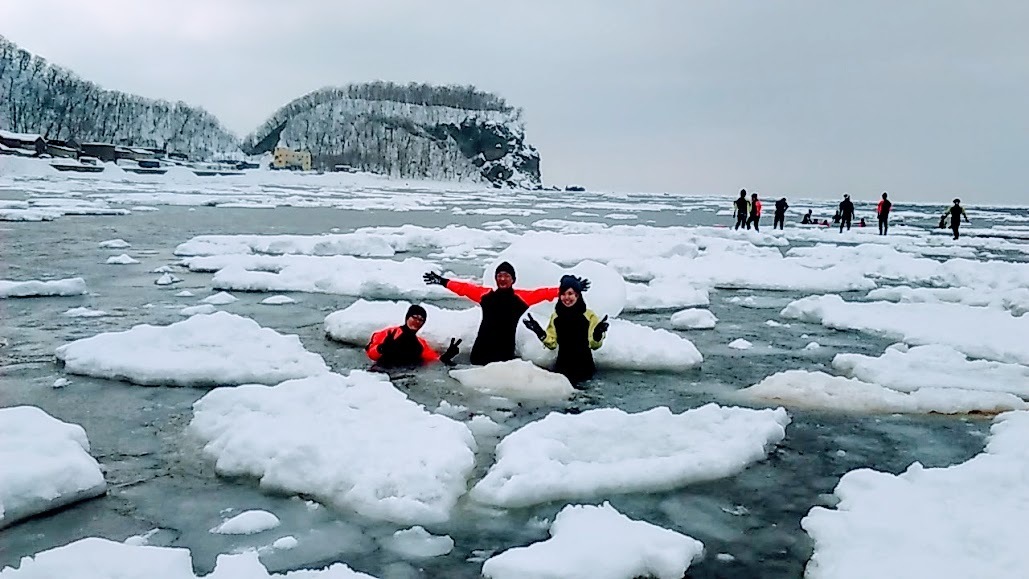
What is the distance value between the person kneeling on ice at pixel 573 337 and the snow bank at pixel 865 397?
4.41 feet

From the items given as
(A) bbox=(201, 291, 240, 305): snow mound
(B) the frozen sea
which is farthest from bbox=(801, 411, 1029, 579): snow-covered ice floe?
(A) bbox=(201, 291, 240, 305): snow mound

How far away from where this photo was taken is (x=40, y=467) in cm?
395

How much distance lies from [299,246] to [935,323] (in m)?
11.5

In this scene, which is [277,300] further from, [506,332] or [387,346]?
[506,332]

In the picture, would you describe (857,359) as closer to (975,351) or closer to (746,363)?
(746,363)

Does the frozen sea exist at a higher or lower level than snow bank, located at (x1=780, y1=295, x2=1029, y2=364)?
lower

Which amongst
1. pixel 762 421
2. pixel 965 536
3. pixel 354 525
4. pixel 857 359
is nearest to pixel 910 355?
pixel 857 359

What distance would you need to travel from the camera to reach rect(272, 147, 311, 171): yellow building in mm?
120938

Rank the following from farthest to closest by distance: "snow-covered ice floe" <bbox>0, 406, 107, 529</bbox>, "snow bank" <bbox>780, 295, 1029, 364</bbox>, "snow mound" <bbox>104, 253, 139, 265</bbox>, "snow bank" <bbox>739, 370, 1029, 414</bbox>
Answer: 1. "snow mound" <bbox>104, 253, 139, 265</bbox>
2. "snow bank" <bbox>780, 295, 1029, 364</bbox>
3. "snow bank" <bbox>739, 370, 1029, 414</bbox>
4. "snow-covered ice floe" <bbox>0, 406, 107, 529</bbox>

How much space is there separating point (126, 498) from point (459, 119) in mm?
146741

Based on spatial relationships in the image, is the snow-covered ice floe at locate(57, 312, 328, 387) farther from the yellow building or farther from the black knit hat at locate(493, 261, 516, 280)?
the yellow building

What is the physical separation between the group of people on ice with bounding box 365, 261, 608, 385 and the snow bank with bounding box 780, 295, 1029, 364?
13.4 feet

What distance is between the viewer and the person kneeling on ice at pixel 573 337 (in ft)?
22.4

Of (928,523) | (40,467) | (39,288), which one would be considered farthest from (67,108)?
(928,523)
